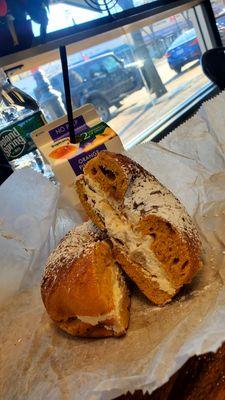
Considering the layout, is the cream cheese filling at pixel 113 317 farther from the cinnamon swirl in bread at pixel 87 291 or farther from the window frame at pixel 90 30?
the window frame at pixel 90 30

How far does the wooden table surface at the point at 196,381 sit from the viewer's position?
1.49ft

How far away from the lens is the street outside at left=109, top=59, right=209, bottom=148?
88.4 inches

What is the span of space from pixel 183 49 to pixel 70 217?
2.35m

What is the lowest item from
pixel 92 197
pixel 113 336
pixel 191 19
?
pixel 113 336

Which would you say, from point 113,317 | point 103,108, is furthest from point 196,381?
point 103,108

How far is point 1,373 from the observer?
2.10 feet

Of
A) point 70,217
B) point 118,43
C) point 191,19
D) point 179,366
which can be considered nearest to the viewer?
point 179,366

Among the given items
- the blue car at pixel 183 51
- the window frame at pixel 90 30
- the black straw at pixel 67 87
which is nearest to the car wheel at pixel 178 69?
the blue car at pixel 183 51

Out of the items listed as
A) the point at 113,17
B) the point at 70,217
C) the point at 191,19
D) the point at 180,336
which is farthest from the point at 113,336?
the point at 191,19

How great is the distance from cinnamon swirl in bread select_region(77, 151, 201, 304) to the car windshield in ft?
7.83

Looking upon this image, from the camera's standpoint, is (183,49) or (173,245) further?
(183,49)

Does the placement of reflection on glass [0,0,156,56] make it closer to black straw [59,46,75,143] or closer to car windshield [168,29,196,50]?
black straw [59,46,75,143]

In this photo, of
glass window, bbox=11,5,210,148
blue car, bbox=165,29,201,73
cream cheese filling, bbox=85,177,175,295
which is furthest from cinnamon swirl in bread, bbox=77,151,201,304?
blue car, bbox=165,29,201,73

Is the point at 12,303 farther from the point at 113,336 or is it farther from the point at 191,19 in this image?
the point at 191,19
